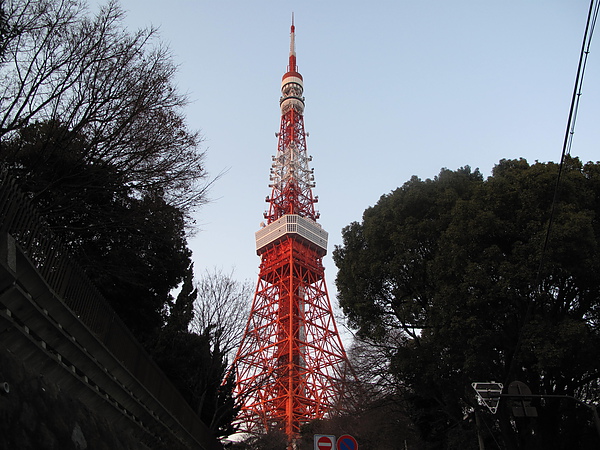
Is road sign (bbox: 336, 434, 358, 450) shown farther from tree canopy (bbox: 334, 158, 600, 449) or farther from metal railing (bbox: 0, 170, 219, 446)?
tree canopy (bbox: 334, 158, 600, 449)

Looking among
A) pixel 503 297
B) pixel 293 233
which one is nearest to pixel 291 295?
pixel 293 233

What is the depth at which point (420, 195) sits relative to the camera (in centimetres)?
1242

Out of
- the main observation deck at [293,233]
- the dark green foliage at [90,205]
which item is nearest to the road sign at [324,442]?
the dark green foliage at [90,205]

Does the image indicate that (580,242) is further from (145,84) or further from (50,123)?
(50,123)

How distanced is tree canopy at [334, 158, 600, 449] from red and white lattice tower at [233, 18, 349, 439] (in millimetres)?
18178

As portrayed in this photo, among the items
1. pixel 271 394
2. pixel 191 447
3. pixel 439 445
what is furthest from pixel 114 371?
pixel 271 394

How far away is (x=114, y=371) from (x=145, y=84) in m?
4.25

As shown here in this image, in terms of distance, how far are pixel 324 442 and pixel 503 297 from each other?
5384 mm

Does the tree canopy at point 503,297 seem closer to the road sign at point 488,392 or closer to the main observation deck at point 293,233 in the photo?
the road sign at point 488,392

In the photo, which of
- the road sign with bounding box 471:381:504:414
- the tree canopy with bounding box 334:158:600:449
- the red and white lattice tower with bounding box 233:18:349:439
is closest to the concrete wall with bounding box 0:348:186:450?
the road sign with bounding box 471:381:504:414

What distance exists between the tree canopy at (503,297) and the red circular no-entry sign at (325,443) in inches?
177

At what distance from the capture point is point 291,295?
3931cm

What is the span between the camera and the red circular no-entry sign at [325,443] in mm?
5968

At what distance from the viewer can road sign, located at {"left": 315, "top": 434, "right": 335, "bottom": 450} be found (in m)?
5.96
